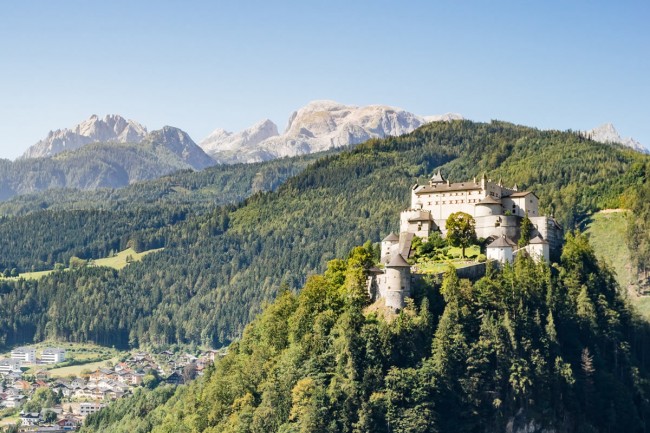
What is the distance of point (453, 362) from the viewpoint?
10462 centimetres

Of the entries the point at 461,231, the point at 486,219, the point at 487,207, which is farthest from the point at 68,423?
the point at 487,207

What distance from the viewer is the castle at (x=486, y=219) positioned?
397 ft

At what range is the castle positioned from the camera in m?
121

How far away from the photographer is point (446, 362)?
103625mm

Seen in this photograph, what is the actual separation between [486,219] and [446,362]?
27.2m

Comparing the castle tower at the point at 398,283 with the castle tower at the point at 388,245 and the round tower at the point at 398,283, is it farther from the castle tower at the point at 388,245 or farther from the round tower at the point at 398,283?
the castle tower at the point at 388,245

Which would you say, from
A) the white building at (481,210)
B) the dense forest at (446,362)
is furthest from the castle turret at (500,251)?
the white building at (481,210)

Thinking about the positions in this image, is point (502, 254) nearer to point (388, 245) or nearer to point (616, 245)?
point (388, 245)

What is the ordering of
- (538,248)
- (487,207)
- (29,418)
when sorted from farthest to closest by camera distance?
(29,418)
(487,207)
(538,248)

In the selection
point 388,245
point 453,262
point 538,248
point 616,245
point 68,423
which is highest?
point 616,245

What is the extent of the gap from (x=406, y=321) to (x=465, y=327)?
267 inches

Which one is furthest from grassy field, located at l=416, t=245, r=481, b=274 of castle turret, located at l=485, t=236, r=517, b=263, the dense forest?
the dense forest

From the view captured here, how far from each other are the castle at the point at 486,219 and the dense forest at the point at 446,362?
3.07 m

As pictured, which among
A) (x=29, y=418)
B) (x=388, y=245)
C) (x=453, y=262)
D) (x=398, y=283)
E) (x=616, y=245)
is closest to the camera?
(x=398, y=283)
